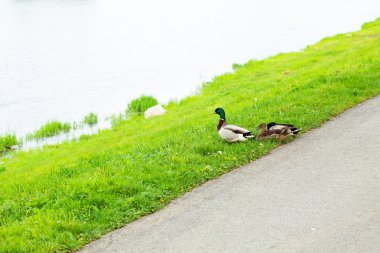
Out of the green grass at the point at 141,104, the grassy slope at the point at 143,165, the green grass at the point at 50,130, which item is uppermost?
the green grass at the point at 141,104

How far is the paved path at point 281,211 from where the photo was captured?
7.29 meters

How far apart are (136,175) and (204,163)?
4.52 ft

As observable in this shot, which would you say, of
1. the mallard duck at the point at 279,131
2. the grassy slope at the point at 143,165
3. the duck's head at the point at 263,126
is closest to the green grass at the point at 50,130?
the grassy slope at the point at 143,165

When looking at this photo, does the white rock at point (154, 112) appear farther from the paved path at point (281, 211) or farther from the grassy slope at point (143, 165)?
the paved path at point (281, 211)

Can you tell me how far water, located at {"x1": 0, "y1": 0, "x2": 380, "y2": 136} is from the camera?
2617 centimetres

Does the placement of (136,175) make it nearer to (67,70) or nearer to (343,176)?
(343,176)

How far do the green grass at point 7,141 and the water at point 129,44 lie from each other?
3.84 ft

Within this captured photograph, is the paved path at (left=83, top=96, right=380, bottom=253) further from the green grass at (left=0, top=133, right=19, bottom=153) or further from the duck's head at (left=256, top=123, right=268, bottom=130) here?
the green grass at (left=0, top=133, right=19, bottom=153)

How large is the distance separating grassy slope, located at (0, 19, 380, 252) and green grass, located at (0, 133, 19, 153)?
2.14m

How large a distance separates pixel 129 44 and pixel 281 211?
101 ft

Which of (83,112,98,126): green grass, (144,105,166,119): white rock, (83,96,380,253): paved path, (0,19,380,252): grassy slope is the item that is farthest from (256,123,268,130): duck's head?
(83,112,98,126): green grass

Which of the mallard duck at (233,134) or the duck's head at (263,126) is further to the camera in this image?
the duck's head at (263,126)

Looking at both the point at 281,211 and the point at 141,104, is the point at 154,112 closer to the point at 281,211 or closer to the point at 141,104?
the point at 141,104

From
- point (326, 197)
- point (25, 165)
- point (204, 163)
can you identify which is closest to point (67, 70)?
point (25, 165)
